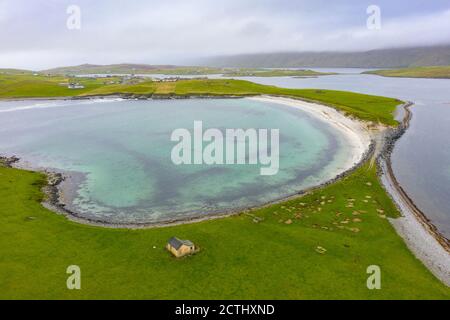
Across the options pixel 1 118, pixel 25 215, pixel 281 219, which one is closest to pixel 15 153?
pixel 25 215

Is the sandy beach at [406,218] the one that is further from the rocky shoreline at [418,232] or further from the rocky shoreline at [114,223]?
the rocky shoreline at [114,223]

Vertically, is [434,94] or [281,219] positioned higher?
[434,94]

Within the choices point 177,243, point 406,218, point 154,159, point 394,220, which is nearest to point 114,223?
point 177,243

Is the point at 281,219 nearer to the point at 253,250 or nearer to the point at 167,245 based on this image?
the point at 253,250

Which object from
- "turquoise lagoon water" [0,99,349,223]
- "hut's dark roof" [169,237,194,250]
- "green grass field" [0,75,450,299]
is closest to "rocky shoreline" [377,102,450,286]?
"green grass field" [0,75,450,299]
